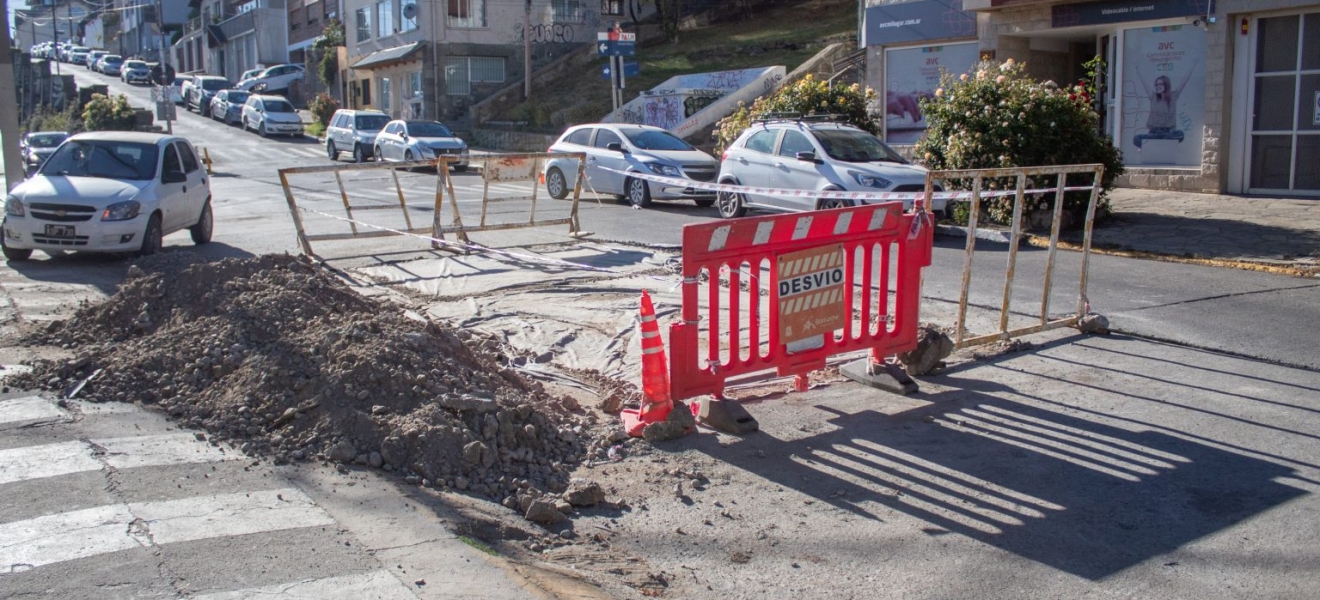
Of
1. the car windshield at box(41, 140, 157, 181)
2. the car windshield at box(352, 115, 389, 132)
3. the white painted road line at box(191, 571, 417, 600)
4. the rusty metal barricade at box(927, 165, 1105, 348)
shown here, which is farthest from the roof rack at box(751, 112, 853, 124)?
the car windshield at box(352, 115, 389, 132)

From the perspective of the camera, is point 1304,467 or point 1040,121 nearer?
point 1304,467

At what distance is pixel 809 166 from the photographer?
52.4ft

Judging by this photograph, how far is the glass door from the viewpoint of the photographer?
58.2 ft

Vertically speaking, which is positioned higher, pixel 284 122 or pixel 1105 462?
pixel 284 122

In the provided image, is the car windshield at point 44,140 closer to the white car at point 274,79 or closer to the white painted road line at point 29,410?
the white car at point 274,79

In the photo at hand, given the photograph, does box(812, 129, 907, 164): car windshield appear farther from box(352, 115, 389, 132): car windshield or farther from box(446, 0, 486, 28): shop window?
box(446, 0, 486, 28): shop window

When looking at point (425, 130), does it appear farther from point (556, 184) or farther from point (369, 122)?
point (556, 184)

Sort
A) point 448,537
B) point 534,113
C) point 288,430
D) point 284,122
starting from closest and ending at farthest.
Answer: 1. point 448,537
2. point 288,430
3. point 534,113
4. point 284,122

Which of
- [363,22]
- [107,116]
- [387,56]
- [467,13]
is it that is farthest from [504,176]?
[363,22]

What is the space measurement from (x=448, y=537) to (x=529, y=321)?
16.0ft

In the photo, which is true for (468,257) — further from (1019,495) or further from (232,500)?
(1019,495)

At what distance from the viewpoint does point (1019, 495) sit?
5.41m

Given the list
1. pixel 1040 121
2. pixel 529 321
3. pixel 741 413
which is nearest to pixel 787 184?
pixel 1040 121

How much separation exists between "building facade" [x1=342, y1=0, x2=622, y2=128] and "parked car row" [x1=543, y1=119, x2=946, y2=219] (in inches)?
946
